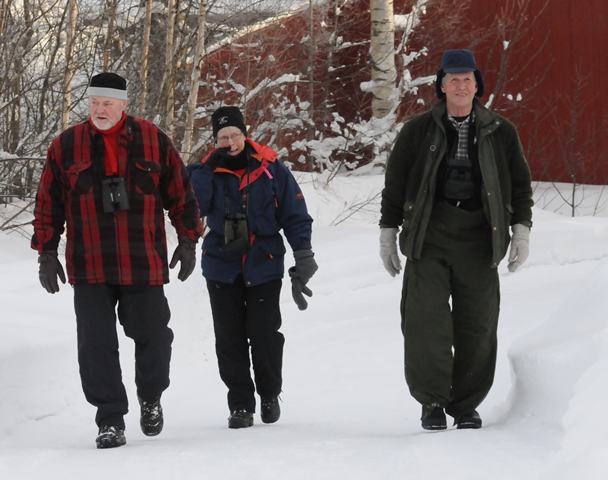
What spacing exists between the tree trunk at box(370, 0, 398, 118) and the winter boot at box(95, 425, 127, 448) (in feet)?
35.2

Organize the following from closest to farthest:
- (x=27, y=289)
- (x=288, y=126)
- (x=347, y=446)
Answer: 1. (x=347, y=446)
2. (x=27, y=289)
3. (x=288, y=126)

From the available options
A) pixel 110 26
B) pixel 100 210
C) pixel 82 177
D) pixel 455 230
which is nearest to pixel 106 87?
pixel 82 177

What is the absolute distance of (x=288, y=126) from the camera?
48.2 ft

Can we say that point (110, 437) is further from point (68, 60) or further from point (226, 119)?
point (68, 60)

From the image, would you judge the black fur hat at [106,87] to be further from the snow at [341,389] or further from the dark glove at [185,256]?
the snow at [341,389]

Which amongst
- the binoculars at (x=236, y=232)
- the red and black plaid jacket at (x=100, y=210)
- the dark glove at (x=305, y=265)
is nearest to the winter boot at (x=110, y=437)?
the red and black plaid jacket at (x=100, y=210)

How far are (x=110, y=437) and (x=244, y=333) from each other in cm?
111

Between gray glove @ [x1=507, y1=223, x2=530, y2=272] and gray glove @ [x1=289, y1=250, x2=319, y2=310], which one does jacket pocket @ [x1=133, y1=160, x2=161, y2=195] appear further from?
gray glove @ [x1=507, y1=223, x2=530, y2=272]

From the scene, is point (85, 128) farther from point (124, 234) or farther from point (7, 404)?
point (7, 404)

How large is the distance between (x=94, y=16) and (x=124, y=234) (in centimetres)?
854

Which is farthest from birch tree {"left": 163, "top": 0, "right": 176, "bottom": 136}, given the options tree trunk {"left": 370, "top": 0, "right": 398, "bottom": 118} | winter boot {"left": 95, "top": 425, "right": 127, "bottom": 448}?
winter boot {"left": 95, "top": 425, "right": 127, "bottom": 448}

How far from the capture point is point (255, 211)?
5152 millimetres

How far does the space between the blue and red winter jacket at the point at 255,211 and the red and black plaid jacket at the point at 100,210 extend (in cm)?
56

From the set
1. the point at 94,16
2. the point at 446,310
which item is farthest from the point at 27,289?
the point at 94,16
